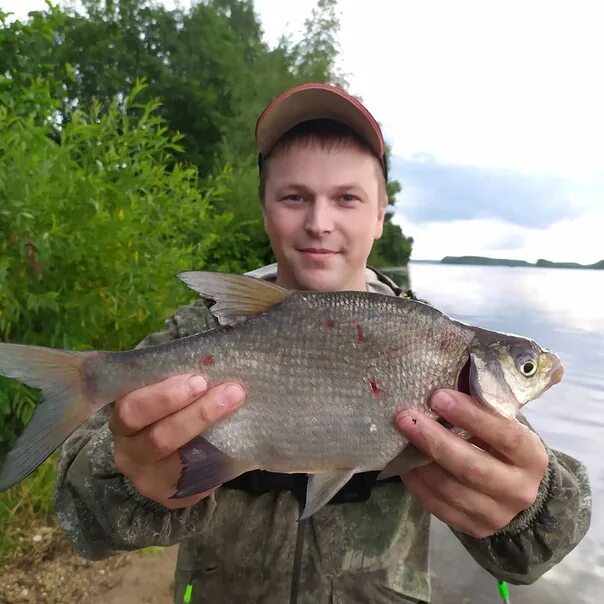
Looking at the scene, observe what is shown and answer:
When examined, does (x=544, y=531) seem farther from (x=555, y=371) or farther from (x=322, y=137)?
(x=322, y=137)

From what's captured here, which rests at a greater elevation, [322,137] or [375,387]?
[322,137]

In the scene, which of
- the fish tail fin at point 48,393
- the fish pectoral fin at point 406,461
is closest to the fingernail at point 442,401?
the fish pectoral fin at point 406,461

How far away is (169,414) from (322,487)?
445mm

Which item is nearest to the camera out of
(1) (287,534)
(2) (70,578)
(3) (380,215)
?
(1) (287,534)

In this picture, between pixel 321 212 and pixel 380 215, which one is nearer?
pixel 321 212

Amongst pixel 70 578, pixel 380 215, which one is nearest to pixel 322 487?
pixel 380 215

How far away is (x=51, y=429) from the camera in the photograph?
1.39 meters

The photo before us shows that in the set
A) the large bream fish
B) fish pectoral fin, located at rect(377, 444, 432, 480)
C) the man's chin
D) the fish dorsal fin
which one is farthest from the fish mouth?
the man's chin

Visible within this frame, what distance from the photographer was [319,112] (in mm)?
2170

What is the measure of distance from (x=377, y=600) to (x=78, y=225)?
2795mm

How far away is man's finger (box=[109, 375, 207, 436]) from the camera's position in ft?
4.44

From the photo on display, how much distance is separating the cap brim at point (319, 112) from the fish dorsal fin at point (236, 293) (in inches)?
36.0

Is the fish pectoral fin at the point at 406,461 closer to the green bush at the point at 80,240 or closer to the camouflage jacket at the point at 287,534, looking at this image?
the camouflage jacket at the point at 287,534

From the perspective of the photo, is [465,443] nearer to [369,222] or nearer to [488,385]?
[488,385]
